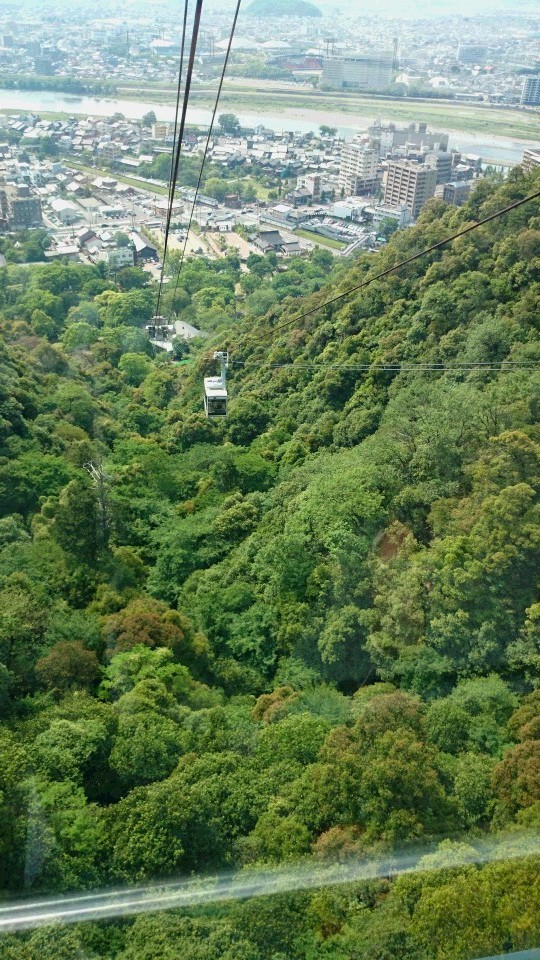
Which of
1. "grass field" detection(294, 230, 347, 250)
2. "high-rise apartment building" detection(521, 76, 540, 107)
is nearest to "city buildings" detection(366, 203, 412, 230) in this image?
"grass field" detection(294, 230, 347, 250)

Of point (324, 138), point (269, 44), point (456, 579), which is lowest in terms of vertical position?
point (456, 579)

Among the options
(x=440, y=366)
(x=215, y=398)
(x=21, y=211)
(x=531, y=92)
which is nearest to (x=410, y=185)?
(x=531, y=92)

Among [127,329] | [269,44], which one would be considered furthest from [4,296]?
[269,44]

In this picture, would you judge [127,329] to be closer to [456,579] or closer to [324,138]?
[456,579]

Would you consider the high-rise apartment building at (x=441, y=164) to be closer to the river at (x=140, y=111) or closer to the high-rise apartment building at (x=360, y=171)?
the high-rise apartment building at (x=360, y=171)

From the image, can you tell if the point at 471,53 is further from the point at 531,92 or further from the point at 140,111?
the point at 140,111

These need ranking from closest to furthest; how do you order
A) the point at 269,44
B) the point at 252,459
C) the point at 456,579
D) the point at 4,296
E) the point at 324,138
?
the point at 456,579
the point at 252,459
the point at 4,296
the point at 324,138
the point at 269,44
